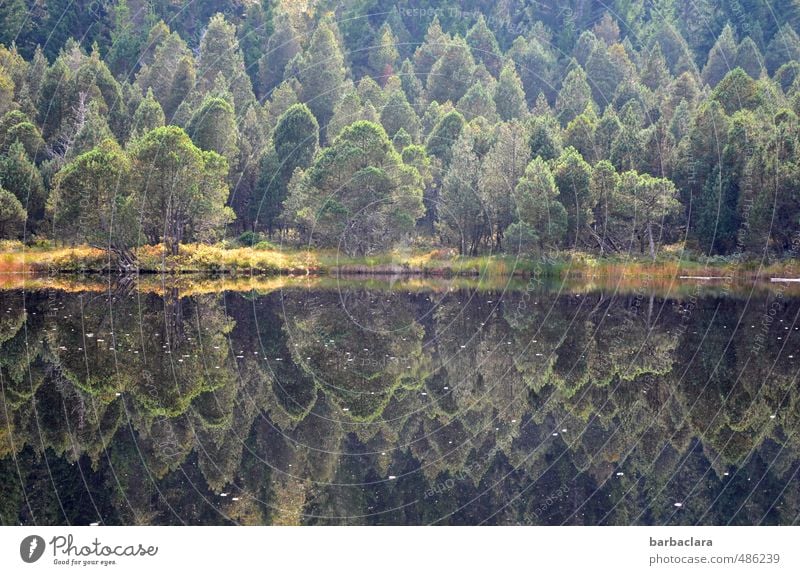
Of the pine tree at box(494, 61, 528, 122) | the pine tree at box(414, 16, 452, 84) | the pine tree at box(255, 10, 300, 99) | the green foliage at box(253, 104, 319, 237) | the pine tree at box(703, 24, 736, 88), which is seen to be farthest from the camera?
the pine tree at box(255, 10, 300, 99)

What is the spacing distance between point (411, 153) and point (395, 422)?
216ft

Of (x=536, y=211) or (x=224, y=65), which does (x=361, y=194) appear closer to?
(x=536, y=211)

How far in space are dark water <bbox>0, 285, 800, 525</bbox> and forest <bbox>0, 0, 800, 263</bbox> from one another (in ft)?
107

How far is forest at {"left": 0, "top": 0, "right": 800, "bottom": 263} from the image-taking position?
249 ft

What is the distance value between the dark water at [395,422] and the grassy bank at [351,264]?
104 ft

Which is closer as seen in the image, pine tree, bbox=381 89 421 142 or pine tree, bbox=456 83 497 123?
pine tree, bbox=381 89 421 142

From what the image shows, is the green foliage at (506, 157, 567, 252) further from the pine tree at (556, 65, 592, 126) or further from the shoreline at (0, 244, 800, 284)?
the pine tree at (556, 65, 592, 126)

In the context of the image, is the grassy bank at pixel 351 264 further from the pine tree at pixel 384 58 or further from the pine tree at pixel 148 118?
the pine tree at pixel 384 58

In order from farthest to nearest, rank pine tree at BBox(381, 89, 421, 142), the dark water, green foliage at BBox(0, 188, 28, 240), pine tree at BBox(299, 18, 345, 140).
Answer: pine tree at BBox(299, 18, 345, 140) → pine tree at BBox(381, 89, 421, 142) → green foliage at BBox(0, 188, 28, 240) → the dark water

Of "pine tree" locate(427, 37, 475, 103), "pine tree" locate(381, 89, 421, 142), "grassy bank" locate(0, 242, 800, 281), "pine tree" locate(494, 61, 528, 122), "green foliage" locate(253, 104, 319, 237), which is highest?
"pine tree" locate(427, 37, 475, 103)

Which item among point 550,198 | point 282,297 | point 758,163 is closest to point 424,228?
point 550,198

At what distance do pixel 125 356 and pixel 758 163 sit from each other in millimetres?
49882

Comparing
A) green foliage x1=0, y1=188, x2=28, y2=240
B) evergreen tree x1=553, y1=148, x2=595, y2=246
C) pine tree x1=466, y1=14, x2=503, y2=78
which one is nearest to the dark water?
green foliage x1=0, y1=188, x2=28, y2=240
